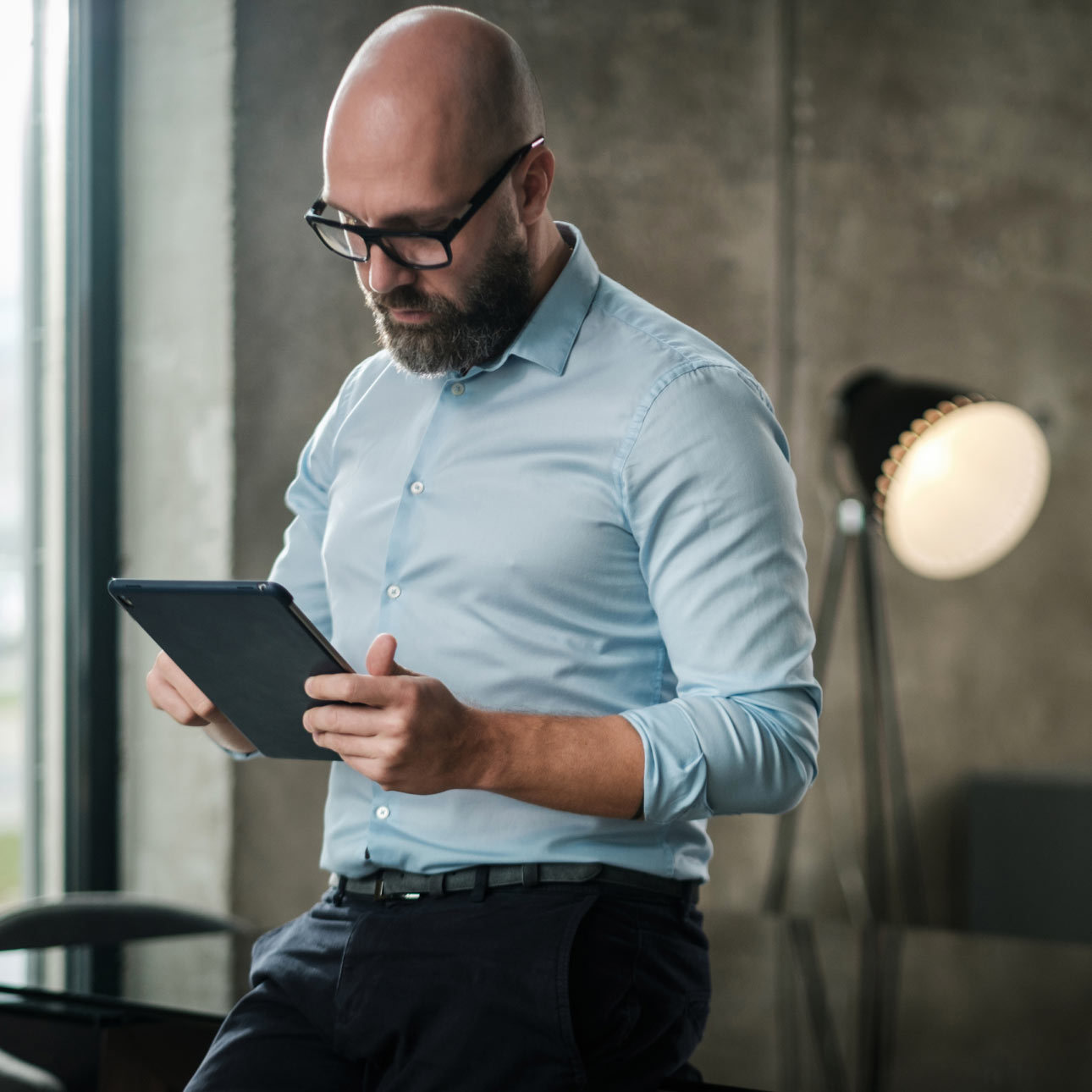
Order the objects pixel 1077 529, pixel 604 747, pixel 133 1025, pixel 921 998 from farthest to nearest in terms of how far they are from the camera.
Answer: pixel 1077 529 < pixel 921 998 < pixel 133 1025 < pixel 604 747

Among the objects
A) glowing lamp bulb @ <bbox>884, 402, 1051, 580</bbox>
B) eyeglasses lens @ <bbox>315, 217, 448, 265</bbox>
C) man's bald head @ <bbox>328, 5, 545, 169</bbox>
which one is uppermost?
man's bald head @ <bbox>328, 5, 545, 169</bbox>

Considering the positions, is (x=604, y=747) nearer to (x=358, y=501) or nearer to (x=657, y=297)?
(x=358, y=501)

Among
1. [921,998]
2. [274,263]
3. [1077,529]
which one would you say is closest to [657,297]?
[274,263]

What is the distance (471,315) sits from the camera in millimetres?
1251

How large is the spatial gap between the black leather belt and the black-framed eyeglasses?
1.87 ft

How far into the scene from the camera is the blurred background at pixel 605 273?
9.21ft

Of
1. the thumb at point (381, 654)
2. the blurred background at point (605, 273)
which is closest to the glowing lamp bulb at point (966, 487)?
the blurred background at point (605, 273)

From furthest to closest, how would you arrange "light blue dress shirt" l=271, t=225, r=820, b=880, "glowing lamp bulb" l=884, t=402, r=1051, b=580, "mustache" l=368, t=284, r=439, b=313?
"glowing lamp bulb" l=884, t=402, r=1051, b=580 < "mustache" l=368, t=284, r=439, b=313 < "light blue dress shirt" l=271, t=225, r=820, b=880

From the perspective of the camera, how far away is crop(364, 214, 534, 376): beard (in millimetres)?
1247

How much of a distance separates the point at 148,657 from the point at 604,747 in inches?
80.1

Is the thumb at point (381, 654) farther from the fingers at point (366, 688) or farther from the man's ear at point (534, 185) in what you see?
the man's ear at point (534, 185)

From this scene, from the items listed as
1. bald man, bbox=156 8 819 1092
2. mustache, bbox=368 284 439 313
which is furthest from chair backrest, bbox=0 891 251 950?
mustache, bbox=368 284 439 313

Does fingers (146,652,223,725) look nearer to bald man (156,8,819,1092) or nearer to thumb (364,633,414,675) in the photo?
bald man (156,8,819,1092)

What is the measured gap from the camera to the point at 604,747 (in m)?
1.08
